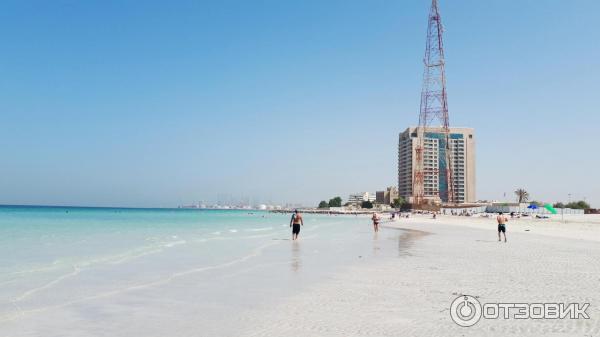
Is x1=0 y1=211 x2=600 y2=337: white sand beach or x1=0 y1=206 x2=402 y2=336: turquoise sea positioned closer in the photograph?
x1=0 y1=211 x2=600 y2=337: white sand beach

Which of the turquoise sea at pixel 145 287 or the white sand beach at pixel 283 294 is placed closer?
the white sand beach at pixel 283 294

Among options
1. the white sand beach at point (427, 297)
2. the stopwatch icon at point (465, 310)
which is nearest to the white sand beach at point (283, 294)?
the white sand beach at point (427, 297)

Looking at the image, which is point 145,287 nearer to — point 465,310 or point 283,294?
point 283,294

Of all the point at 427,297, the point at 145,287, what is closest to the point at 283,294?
the point at 427,297

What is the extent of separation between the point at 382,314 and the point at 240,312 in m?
2.76

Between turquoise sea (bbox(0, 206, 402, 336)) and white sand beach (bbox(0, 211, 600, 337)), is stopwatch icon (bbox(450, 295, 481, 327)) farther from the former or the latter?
turquoise sea (bbox(0, 206, 402, 336))

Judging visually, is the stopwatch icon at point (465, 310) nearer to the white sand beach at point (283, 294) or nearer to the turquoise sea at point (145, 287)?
the white sand beach at point (283, 294)

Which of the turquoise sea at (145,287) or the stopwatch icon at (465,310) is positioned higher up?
the stopwatch icon at (465,310)

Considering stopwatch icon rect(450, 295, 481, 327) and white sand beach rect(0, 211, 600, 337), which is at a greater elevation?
stopwatch icon rect(450, 295, 481, 327)

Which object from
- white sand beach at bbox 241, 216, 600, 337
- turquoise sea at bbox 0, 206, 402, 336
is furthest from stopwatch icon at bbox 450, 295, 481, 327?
turquoise sea at bbox 0, 206, 402, 336

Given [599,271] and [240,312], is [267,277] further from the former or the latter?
[599,271]

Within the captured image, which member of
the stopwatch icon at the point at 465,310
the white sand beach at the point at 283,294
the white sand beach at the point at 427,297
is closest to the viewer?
the white sand beach at the point at 427,297

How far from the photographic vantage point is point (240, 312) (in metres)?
8.55

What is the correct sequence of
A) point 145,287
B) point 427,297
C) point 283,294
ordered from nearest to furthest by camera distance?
point 427,297 → point 283,294 → point 145,287
